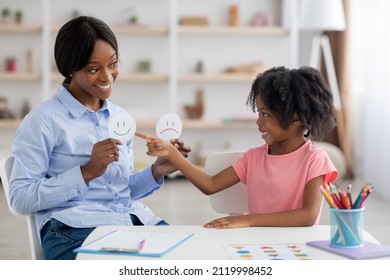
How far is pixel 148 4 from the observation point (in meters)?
6.57

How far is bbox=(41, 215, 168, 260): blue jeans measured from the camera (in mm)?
1898

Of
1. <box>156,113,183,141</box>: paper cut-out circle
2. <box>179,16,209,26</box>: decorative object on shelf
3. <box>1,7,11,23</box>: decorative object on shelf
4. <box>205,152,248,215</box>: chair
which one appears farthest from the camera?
<box>179,16,209,26</box>: decorative object on shelf

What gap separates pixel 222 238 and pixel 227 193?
54cm

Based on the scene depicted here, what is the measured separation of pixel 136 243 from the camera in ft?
5.04

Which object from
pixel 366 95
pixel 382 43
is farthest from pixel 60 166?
pixel 366 95

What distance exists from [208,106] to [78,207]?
4750 mm

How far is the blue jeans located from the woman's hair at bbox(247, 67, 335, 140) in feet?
2.09

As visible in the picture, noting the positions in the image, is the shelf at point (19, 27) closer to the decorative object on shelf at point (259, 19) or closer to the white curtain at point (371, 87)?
the decorative object on shelf at point (259, 19)

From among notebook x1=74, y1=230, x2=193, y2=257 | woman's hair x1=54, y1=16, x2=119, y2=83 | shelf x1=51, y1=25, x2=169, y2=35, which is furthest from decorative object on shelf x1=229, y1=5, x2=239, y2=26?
notebook x1=74, y1=230, x2=193, y2=257

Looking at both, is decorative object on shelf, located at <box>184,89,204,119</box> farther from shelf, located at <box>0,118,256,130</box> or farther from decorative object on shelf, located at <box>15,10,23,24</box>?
decorative object on shelf, located at <box>15,10,23,24</box>

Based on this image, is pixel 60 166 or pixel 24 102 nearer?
pixel 60 166

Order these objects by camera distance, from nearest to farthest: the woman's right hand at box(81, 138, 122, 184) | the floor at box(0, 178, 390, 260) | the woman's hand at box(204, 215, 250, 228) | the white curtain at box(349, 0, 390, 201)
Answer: the woman's hand at box(204, 215, 250, 228), the woman's right hand at box(81, 138, 122, 184), the floor at box(0, 178, 390, 260), the white curtain at box(349, 0, 390, 201)

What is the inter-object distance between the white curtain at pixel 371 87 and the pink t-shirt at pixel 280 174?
363cm
